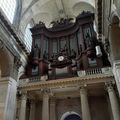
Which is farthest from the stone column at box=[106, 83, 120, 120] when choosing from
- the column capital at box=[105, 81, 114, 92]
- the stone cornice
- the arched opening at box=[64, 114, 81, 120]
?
the arched opening at box=[64, 114, 81, 120]

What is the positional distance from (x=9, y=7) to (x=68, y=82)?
23.3 feet

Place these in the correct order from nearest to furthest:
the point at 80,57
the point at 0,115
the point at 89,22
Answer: the point at 0,115, the point at 80,57, the point at 89,22

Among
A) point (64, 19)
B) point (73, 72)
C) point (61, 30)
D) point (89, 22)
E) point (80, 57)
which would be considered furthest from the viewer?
point (64, 19)

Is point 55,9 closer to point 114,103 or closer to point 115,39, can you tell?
point 114,103

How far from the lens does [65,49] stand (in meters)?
16.2

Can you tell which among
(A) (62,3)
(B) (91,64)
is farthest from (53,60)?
(A) (62,3)

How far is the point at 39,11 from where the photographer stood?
18641 millimetres

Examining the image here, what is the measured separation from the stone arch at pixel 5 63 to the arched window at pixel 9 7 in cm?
436

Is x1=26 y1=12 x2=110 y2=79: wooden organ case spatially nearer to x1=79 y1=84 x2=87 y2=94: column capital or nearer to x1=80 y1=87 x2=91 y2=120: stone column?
x1=79 y1=84 x2=87 y2=94: column capital

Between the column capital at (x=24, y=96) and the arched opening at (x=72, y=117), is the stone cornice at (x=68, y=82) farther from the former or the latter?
the arched opening at (x=72, y=117)

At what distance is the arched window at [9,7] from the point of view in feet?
38.4

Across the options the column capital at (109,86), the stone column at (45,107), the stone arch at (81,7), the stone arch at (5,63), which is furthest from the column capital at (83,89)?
the stone arch at (81,7)

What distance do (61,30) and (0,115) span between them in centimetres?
1201

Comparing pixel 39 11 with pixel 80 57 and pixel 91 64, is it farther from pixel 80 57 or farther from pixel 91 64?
pixel 91 64
